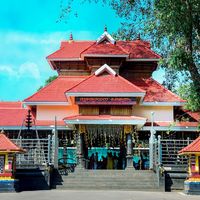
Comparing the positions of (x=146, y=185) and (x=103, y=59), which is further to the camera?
(x=103, y=59)

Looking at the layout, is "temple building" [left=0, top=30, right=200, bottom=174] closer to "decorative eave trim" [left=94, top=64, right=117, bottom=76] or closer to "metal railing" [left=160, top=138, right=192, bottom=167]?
"decorative eave trim" [left=94, top=64, right=117, bottom=76]

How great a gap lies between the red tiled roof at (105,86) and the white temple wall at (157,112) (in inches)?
65.8

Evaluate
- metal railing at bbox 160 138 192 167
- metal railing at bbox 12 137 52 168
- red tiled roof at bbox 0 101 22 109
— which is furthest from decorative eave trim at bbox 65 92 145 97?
red tiled roof at bbox 0 101 22 109

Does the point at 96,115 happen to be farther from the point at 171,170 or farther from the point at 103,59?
the point at 171,170

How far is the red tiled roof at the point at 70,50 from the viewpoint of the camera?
25214 mm

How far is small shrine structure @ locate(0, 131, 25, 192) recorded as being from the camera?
52.0 feet

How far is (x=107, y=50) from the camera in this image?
24.7 meters

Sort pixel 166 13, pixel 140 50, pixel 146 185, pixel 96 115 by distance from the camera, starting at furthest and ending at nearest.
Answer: pixel 140 50 → pixel 96 115 → pixel 146 185 → pixel 166 13

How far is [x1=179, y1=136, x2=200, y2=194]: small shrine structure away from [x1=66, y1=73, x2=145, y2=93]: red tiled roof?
596 centimetres

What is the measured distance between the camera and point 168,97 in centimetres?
2355


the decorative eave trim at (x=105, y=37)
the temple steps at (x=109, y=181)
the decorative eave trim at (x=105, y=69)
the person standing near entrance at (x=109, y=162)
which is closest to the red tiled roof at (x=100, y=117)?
the decorative eave trim at (x=105, y=69)

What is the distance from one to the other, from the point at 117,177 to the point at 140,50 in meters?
10.2

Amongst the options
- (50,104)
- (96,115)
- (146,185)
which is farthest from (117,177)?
(50,104)

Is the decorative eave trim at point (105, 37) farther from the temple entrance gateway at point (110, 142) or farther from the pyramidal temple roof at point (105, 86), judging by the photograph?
the temple entrance gateway at point (110, 142)
